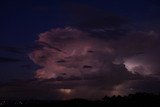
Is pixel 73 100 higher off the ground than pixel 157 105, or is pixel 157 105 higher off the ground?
pixel 73 100

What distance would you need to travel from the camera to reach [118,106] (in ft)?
451

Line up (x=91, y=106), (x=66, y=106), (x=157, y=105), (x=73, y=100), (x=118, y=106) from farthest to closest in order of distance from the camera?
(x=73, y=100)
(x=66, y=106)
(x=91, y=106)
(x=118, y=106)
(x=157, y=105)

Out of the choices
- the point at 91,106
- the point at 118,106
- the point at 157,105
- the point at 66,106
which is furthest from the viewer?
the point at 66,106

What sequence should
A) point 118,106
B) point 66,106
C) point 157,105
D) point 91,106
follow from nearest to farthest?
point 157,105
point 118,106
point 91,106
point 66,106

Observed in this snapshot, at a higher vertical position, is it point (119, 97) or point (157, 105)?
Result: point (119, 97)

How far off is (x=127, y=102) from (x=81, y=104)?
2881 cm

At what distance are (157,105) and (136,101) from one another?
18.1m

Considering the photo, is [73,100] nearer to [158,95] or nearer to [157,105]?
[158,95]

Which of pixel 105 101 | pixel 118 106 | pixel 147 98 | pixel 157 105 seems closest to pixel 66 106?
pixel 105 101

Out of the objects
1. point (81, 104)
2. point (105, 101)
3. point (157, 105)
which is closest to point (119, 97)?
point (105, 101)

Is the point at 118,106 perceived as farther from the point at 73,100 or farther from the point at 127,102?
the point at 73,100

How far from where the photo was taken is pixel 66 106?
160750mm

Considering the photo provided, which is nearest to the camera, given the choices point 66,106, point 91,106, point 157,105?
point 157,105

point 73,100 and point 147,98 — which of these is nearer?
point 147,98
